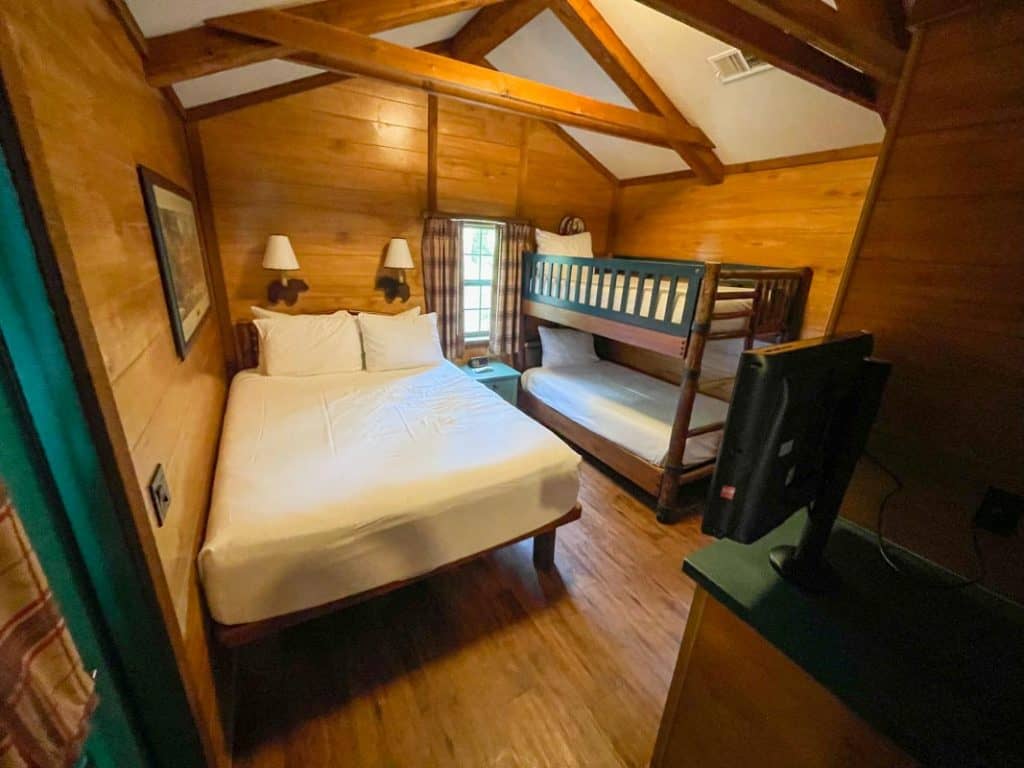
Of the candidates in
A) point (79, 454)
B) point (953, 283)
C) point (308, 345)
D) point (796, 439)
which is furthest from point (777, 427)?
point (308, 345)

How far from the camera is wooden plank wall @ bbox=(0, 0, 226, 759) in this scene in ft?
2.32

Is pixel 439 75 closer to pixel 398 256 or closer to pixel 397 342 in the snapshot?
pixel 398 256

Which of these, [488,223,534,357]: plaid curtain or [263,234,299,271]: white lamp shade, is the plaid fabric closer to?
[263,234,299,271]: white lamp shade

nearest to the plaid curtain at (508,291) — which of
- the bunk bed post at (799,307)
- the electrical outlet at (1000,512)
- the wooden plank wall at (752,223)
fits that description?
the wooden plank wall at (752,223)

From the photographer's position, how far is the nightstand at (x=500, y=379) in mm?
3264

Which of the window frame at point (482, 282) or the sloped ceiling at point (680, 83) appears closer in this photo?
the sloped ceiling at point (680, 83)

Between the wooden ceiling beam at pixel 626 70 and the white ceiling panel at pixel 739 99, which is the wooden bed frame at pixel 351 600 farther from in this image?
the wooden ceiling beam at pixel 626 70

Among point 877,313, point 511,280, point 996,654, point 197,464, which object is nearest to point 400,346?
point 511,280

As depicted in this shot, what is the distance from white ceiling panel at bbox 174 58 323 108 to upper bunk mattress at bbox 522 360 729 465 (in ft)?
8.28

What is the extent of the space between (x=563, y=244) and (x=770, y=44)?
2.00 m

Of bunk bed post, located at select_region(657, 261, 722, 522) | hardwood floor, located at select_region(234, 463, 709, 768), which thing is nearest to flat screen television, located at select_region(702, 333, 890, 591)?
hardwood floor, located at select_region(234, 463, 709, 768)

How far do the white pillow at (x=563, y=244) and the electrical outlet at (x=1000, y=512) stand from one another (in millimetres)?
2954

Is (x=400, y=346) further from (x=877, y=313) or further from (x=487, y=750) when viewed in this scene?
(x=877, y=313)

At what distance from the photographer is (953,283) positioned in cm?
90
